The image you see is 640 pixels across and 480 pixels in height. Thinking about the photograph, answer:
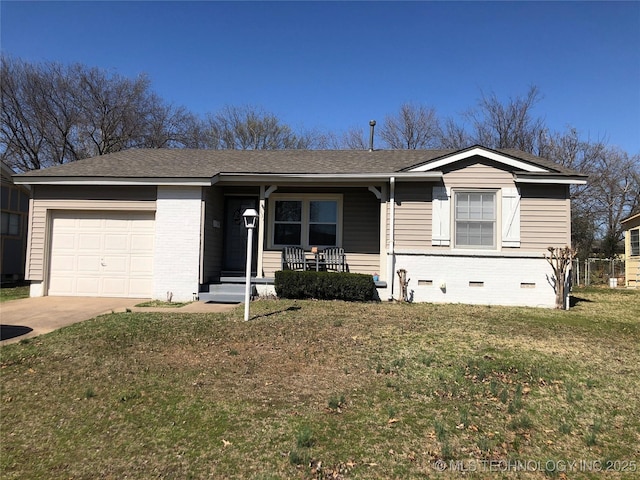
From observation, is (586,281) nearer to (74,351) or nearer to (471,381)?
(471,381)

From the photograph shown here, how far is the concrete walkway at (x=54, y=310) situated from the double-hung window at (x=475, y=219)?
5892 millimetres

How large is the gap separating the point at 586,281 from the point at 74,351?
20.4 m

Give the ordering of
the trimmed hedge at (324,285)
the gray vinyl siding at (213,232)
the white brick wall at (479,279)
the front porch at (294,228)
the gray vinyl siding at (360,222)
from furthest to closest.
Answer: the gray vinyl siding at (360,222), the front porch at (294,228), the gray vinyl siding at (213,232), the white brick wall at (479,279), the trimmed hedge at (324,285)

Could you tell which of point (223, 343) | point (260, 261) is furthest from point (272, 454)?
point (260, 261)

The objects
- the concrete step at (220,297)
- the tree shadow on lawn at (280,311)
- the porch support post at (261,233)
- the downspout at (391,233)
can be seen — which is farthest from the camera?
the porch support post at (261,233)

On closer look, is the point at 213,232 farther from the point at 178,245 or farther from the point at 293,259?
the point at 293,259

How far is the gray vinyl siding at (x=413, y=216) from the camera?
1016 centimetres

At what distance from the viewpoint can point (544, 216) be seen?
9898 mm

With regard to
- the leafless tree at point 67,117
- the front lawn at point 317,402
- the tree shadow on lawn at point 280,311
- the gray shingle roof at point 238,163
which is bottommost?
the front lawn at point 317,402

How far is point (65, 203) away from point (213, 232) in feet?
12.5

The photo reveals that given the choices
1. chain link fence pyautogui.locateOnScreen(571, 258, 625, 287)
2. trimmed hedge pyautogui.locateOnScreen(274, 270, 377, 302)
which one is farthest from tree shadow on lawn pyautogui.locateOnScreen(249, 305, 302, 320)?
chain link fence pyautogui.locateOnScreen(571, 258, 625, 287)

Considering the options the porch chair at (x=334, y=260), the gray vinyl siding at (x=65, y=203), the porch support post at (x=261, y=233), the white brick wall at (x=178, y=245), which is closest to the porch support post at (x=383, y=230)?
the porch chair at (x=334, y=260)

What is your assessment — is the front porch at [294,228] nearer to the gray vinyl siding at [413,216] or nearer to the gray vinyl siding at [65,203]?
the gray vinyl siding at [413,216]

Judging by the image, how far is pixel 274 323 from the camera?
7.02 metres
